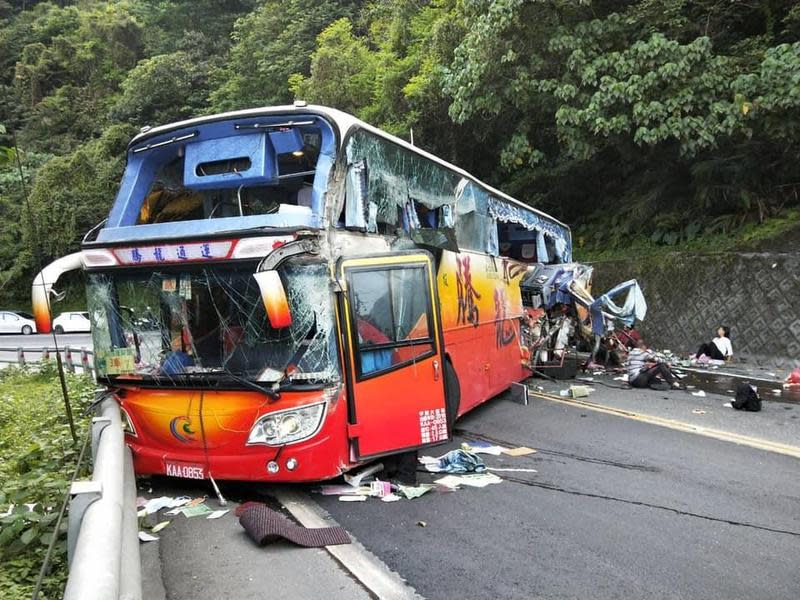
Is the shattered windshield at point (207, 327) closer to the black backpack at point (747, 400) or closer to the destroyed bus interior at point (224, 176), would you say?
the destroyed bus interior at point (224, 176)

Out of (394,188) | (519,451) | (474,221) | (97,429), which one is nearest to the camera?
(97,429)

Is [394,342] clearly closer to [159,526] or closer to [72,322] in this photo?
[159,526]

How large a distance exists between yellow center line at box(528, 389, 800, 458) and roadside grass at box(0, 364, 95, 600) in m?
6.76

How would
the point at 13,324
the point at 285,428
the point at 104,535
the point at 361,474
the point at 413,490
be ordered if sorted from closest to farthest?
the point at 104,535
the point at 285,428
the point at 413,490
the point at 361,474
the point at 13,324

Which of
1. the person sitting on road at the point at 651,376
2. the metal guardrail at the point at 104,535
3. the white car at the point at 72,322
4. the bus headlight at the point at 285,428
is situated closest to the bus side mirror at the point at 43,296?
the metal guardrail at the point at 104,535

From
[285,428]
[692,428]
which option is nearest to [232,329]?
[285,428]

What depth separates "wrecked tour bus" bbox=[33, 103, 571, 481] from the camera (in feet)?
16.4

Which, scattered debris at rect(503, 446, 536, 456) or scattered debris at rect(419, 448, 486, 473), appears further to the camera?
scattered debris at rect(503, 446, 536, 456)

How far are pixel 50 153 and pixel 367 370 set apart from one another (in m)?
36.5

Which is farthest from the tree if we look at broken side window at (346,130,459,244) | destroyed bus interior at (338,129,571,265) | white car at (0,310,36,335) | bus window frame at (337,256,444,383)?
bus window frame at (337,256,444,383)

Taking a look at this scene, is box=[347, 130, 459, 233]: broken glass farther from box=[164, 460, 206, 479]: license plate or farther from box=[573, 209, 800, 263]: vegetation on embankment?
box=[573, 209, 800, 263]: vegetation on embankment

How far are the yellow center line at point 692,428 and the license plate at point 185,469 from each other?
577 cm

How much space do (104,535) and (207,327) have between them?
2.78m

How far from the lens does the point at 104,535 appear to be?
262cm
